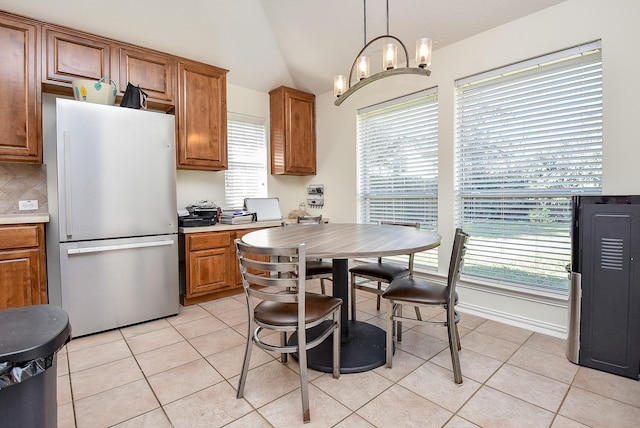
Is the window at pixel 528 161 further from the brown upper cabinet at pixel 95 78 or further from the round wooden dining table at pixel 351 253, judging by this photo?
the brown upper cabinet at pixel 95 78

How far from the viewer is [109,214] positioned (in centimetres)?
269

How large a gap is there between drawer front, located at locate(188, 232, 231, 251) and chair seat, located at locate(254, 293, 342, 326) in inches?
66.8

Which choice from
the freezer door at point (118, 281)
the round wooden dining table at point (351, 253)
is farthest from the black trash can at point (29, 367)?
the freezer door at point (118, 281)

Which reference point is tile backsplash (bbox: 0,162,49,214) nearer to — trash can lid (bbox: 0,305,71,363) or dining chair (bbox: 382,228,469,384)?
trash can lid (bbox: 0,305,71,363)

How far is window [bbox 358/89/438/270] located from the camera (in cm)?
341

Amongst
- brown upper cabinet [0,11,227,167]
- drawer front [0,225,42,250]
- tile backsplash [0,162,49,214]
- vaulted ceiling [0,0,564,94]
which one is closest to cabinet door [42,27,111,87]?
brown upper cabinet [0,11,227,167]

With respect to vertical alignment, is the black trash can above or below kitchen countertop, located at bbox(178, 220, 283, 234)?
below

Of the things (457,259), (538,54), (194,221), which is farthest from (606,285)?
(194,221)

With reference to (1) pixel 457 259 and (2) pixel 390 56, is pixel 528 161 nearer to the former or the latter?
(1) pixel 457 259

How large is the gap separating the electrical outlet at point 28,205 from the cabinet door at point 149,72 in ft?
4.24

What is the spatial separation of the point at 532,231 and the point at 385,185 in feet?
5.38

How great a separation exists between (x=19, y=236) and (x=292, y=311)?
2.28m

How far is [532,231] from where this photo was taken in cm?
271

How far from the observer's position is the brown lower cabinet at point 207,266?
10.7 ft
